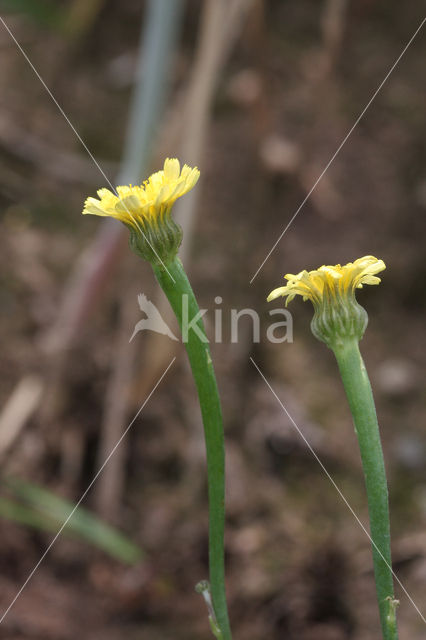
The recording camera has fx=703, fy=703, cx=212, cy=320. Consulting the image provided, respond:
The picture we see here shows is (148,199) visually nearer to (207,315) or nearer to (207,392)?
(207,392)

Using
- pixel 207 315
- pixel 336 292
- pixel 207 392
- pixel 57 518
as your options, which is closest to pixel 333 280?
pixel 336 292

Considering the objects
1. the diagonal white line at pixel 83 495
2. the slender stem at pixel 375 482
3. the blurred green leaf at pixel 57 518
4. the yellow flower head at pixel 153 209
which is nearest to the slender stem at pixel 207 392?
the yellow flower head at pixel 153 209

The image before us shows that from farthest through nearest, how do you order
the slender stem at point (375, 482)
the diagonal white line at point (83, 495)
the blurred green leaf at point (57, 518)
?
the blurred green leaf at point (57, 518)
the diagonal white line at point (83, 495)
the slender stem at point (375, 482)

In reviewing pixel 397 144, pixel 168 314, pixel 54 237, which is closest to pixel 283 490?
pixel 168 314

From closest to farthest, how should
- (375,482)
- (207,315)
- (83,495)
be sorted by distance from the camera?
1. (375,482)
2. (83,495)
3. (207,315)

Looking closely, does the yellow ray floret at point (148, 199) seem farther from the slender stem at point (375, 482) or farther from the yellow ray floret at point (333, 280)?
the slender stem at point (375, 482)

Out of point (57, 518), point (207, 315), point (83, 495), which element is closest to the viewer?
point (57, 518)

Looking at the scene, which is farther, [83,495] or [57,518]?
[83,495]
